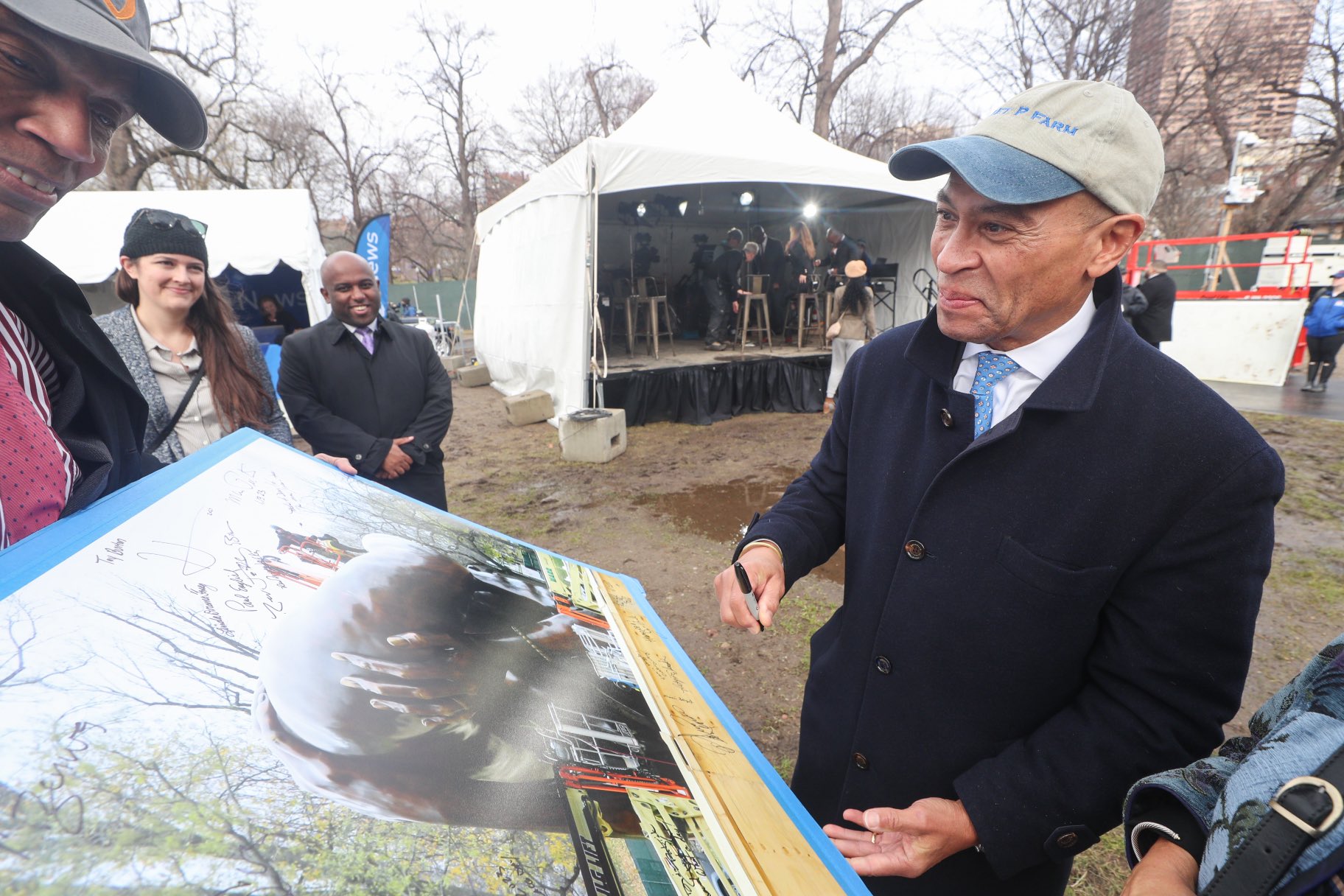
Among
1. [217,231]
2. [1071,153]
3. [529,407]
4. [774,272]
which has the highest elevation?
[217,231]

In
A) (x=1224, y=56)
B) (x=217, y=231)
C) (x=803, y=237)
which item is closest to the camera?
(x=217, y=231)

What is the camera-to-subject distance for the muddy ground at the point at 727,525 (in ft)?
10.3

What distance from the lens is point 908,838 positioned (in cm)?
109

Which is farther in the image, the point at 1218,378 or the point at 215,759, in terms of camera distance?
the point at 1218,378

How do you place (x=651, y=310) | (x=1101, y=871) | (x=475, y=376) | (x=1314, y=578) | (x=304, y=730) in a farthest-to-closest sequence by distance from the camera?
(x=475, y=376) < (x=651, y=310) < (x=1314, y=578) < (x=1101, y=871) < (x=304, y=730)

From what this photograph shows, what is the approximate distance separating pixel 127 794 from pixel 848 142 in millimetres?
30615

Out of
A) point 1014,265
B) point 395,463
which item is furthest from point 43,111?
point 395,463

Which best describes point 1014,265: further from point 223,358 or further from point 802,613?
point 802,613

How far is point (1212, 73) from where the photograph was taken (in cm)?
1747

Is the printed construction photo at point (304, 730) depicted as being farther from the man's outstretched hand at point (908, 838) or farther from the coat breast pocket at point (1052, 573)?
the coat breast pocket at point (1052, 573)

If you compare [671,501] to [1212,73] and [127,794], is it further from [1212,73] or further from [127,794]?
[1212,73]

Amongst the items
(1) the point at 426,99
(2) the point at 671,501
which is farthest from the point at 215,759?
(1) the point at 426,99

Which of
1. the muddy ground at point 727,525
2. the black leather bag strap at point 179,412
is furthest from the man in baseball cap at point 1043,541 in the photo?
the black leather bag strap at point 179,412

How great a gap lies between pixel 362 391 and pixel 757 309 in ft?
30.3
